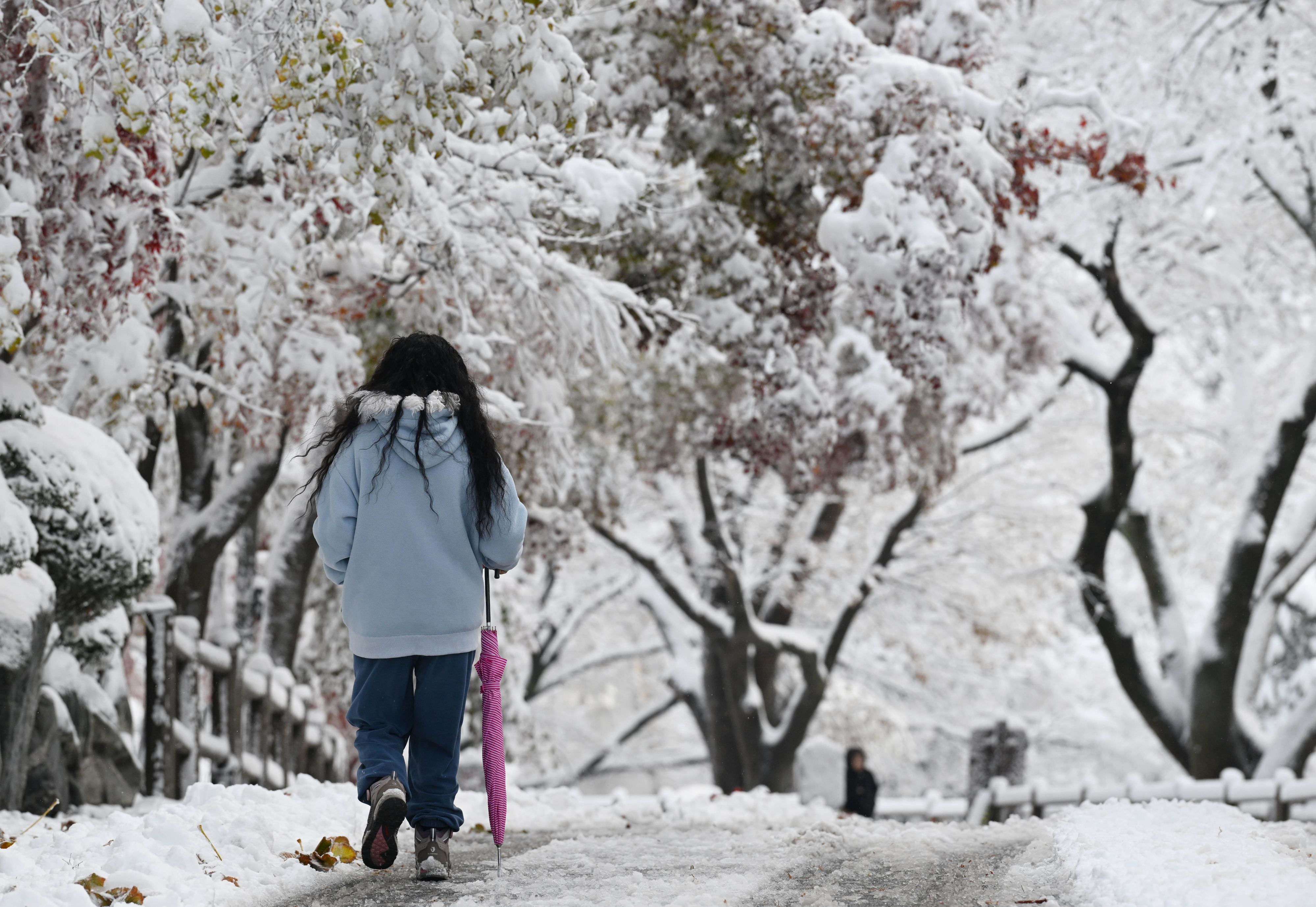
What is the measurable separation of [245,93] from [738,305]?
15.1 ft

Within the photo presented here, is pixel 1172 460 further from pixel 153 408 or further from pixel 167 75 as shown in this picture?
pixel 167 75

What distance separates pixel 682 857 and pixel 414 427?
1.84m

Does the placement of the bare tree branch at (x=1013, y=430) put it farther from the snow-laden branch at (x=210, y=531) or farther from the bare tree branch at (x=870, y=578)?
the snow-laden branch at (x=210, y=531)

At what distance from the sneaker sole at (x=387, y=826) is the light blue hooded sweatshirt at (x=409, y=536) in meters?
0.44

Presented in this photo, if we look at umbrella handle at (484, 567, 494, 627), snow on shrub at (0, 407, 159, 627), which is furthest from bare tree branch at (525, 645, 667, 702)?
umbrella handle at (484, 567, 494, 627)

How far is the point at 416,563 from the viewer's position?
13.1 ft

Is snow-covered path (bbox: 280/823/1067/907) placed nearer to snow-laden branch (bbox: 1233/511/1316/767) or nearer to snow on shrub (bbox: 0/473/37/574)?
snow on shrub (bbox: 0/473/37/574)

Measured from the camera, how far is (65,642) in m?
6.97

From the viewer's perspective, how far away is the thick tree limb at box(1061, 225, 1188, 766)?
502 inches

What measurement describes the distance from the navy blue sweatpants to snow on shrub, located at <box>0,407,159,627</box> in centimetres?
240

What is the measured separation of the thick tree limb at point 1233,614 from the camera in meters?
12.3

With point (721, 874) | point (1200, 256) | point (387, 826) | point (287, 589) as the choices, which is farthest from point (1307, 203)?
point (387, 826)

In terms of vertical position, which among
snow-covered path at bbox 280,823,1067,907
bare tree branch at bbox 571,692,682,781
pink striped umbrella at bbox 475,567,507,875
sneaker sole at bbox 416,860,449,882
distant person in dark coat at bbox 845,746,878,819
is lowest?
bare tree branch at bbox 571,692,682,781

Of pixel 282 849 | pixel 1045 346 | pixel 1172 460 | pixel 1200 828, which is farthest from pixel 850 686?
pixel 282 849
